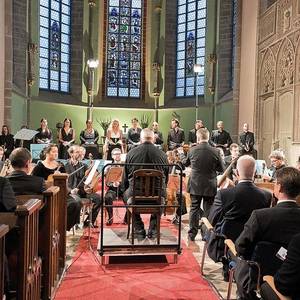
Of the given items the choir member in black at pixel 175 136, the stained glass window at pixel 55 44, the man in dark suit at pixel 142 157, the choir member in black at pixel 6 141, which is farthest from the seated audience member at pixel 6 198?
the stained glass window at pixel 55 44

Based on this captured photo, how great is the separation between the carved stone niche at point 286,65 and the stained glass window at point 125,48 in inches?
339

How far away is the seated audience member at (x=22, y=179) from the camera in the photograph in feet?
13.9

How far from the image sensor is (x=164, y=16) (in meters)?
20.0

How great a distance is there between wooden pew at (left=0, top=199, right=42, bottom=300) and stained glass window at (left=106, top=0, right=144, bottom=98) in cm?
1742

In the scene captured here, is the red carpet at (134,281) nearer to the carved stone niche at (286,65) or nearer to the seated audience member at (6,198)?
the seated audience member at (6,198)

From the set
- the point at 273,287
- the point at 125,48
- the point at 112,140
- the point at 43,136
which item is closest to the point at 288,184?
the point at 273,287

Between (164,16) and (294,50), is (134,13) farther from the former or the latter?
(294,50)

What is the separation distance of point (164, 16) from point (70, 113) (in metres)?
5.71

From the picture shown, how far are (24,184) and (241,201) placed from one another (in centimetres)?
194

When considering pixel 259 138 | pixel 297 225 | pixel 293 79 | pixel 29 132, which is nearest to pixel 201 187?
pixel 297 225

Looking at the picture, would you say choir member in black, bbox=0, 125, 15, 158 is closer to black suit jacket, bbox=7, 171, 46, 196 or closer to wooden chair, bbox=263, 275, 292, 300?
black suit jacket, bbox=7, 171, 46, 196

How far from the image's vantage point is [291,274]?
2.42 metres

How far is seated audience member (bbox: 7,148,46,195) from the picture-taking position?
4.25m

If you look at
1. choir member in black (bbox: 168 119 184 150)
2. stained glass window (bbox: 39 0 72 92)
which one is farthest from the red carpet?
stained glass window (bbox: 39 0 72 92)
